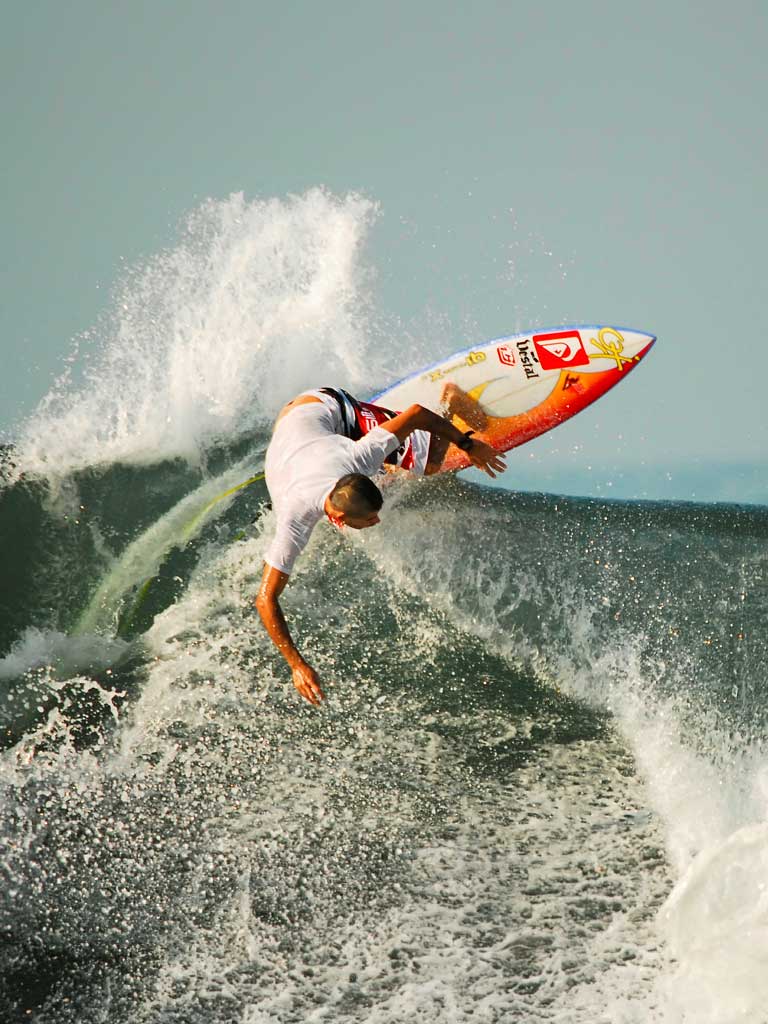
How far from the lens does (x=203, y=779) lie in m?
4.84

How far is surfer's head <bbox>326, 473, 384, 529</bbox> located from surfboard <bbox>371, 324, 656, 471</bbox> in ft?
5.59

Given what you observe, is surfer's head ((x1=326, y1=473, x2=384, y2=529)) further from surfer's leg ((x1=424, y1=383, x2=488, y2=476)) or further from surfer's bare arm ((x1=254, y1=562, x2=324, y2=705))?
surfer's leg ((x1=424, y1=383, x2=488, y2=476))

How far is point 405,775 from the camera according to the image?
4773 millimetres

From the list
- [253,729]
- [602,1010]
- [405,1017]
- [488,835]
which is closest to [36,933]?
[253,729]

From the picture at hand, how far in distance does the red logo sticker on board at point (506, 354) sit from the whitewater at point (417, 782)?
80 cm

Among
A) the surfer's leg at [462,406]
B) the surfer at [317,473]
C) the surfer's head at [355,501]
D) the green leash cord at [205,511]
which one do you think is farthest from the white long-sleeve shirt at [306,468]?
the green leash cord at [205,511]

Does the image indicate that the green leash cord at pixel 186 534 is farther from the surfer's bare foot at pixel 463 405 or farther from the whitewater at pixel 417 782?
the surfer's bare foot at pixel 463 405

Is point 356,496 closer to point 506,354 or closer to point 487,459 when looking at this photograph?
point 487,459

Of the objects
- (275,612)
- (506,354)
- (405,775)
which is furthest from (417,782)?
(506,354)

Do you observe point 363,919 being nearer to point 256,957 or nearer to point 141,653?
point 256,957

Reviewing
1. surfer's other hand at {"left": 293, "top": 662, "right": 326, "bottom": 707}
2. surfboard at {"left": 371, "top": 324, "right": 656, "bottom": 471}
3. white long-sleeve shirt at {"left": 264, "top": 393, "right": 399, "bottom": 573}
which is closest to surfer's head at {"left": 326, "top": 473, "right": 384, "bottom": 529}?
white long-sleeve shirt at {"left": 264, "top": 393, "right": 399, "bottom": 573}

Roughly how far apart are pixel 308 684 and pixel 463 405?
2288 mm

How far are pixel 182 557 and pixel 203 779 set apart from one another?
6.09 ft

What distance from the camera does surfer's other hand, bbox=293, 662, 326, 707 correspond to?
12.7ft
